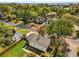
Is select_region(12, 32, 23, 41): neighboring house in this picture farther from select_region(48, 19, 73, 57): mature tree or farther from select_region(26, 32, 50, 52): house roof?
select_region(48, 19, 73, 57): mature tree

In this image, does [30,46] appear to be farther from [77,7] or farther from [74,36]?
[77,7]

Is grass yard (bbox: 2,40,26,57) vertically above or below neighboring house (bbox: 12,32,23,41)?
below

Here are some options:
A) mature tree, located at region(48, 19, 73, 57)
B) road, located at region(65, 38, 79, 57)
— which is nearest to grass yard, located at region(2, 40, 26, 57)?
mature tree, located at region(48, 19, 73, 57)

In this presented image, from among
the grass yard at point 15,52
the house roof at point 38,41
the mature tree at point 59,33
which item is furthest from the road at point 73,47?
the grass yard at point 15,52

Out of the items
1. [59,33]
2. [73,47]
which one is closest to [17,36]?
[59,33]

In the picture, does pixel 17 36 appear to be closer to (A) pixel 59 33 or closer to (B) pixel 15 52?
(B) pixel 15 52

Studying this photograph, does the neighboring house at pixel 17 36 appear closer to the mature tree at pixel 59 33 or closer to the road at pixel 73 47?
the mature tree at pixel 59 33

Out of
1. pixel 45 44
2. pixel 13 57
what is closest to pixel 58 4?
pixel 45 44

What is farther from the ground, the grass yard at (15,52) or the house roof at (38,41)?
the house roof at (38,41)
